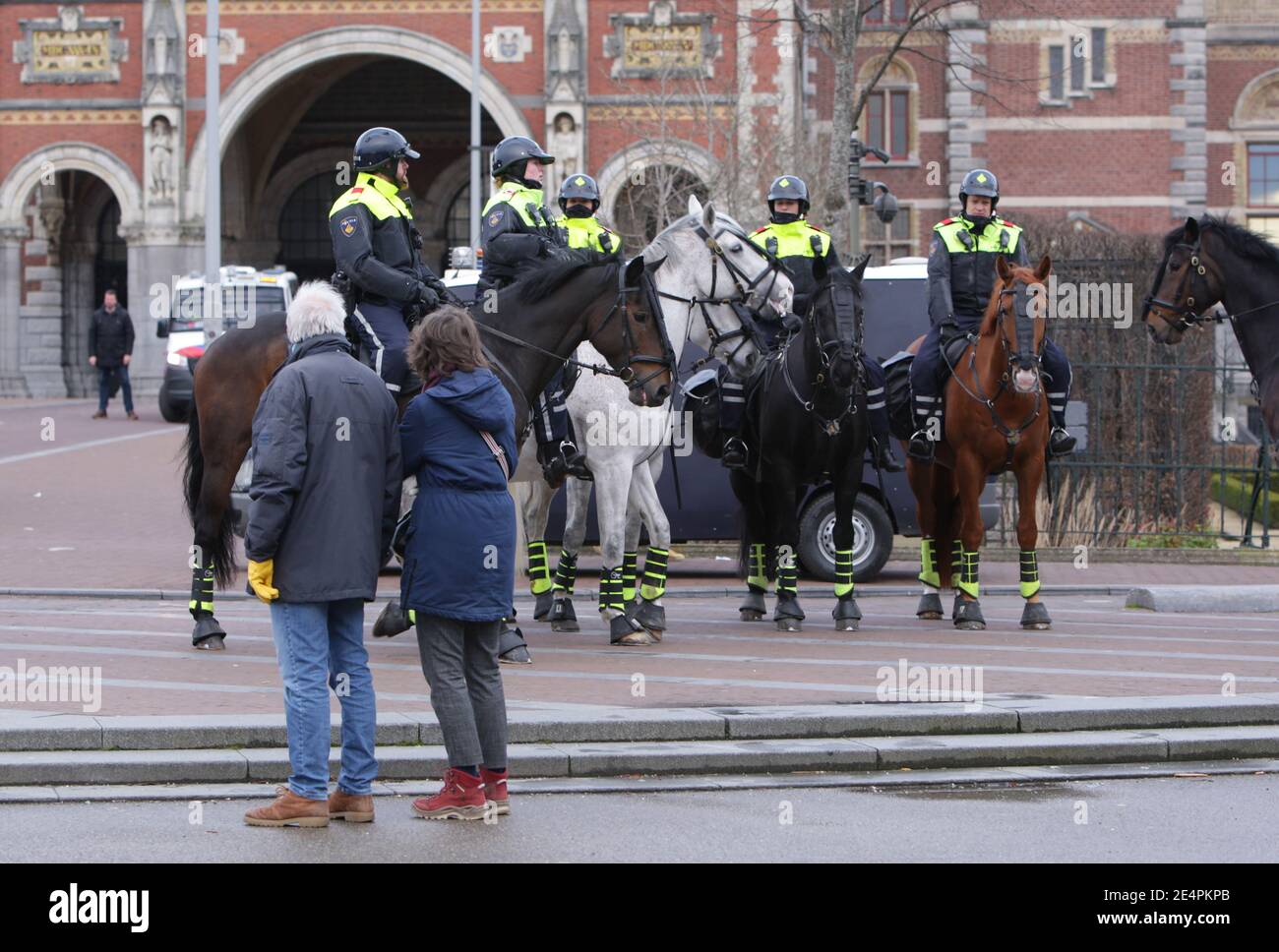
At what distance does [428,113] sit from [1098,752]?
1591 inches

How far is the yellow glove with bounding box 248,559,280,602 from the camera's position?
7.73m

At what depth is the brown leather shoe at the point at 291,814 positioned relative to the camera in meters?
7.74

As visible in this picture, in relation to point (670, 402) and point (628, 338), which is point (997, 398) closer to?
point (670, 402)

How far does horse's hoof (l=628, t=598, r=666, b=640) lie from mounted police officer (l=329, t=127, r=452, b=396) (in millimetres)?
2316

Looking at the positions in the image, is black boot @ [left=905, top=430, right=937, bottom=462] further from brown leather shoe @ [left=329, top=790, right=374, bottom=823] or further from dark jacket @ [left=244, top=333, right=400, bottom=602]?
brown leather shoe @ [left=329, top=790, right=374, bottom=823]

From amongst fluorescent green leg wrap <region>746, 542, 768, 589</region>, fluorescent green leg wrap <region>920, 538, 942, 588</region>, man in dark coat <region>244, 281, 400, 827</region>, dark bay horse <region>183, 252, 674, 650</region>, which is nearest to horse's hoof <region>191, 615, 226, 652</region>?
dark bay horse <region>183, 252, 674, 650</region>

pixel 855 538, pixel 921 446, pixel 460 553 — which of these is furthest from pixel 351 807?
pixel 855 538

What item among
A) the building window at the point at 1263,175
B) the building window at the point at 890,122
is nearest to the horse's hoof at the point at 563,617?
the building window at the point at 890,122

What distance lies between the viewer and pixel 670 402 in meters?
12.9

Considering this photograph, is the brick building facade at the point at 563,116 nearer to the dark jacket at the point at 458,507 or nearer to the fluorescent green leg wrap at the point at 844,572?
the fluorescent green leg wrap at the point at 844,572

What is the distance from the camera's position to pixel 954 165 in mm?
49406

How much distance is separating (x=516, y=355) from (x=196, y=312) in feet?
76.3
